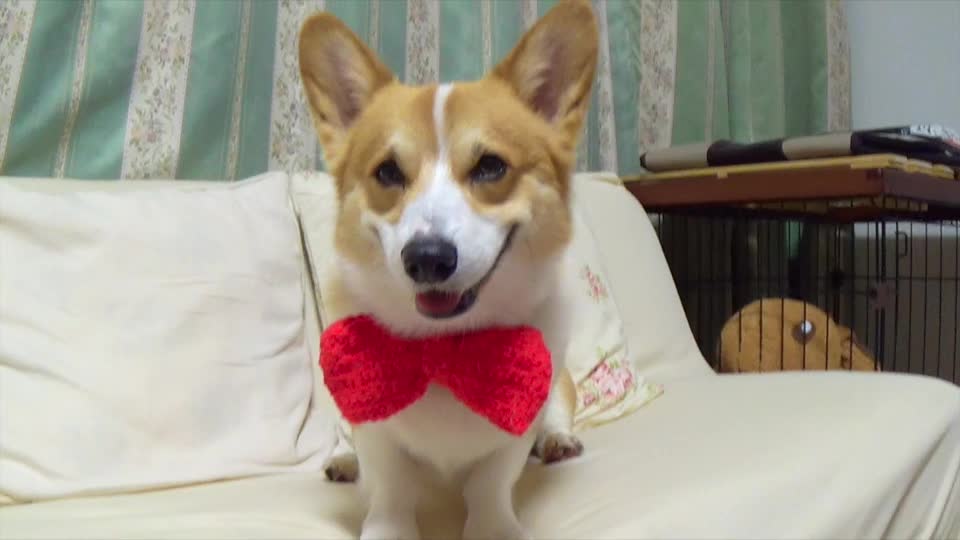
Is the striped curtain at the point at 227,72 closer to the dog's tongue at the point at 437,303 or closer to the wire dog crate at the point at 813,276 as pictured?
the wire dog crate at the point at 813,276

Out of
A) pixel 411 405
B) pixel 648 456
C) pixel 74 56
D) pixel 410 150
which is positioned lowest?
pixel 648 456

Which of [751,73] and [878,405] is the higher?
[751,73]

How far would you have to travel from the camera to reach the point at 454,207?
93 centimetres

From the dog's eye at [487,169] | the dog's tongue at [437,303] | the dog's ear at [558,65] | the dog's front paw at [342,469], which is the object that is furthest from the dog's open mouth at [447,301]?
the dog's front paw at [342,469]

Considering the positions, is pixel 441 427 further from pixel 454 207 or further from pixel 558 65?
pixel 558 65

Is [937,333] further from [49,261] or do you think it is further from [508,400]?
[49,261]

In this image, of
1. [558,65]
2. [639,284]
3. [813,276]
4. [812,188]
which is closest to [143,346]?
[558,65]

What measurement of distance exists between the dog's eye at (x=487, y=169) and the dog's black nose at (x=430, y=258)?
6.6 inches

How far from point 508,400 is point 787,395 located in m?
0.84

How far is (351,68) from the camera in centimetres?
115

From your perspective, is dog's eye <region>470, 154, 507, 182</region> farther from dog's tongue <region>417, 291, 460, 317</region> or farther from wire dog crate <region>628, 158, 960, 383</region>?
wire dog crate <region>628, 158, 960, 383</region>

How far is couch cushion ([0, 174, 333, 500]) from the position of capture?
1.17m

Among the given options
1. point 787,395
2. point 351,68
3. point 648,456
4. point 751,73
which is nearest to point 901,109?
point 751,73

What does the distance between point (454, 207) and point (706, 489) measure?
50cm
